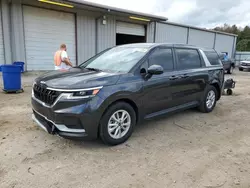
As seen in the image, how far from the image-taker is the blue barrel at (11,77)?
7129 millimetres

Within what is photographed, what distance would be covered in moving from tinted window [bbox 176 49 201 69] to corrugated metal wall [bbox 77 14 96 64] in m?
8.68

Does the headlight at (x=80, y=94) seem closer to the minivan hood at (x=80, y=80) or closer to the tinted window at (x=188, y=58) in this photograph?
the minivan hood at (x=80, y=80)

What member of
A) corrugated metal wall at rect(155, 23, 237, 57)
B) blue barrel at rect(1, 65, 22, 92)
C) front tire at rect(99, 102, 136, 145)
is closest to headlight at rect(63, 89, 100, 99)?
front tire at rect(99, 102, 136, 145)

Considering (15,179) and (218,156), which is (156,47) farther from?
(15,179)

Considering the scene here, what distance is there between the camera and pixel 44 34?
1117 cm

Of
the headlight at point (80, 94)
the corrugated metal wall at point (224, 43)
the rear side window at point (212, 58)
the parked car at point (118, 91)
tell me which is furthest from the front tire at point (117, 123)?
the corrugated metal wall at point (224, 43)

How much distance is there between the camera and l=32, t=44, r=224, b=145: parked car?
3.15 meters

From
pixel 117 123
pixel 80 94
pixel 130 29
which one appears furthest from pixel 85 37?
pixel 80 94

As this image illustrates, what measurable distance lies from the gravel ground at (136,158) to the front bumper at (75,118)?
0.35 m

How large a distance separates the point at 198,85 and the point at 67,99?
11.0 feet

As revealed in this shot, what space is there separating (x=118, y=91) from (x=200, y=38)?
20691 millimetres

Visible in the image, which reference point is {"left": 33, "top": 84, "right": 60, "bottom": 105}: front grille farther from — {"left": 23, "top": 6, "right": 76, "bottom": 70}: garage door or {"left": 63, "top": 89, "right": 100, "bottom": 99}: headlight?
{"left": 23, "top": 6, "right": 76, "bottom": 70}: garage door

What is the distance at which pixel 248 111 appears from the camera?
611cm

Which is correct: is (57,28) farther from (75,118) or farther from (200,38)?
(200,38)
